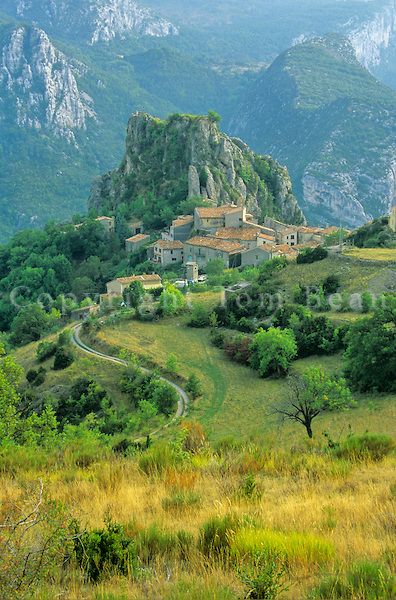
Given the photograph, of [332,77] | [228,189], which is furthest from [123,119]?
[228,189]

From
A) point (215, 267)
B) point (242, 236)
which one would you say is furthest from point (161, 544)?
point (242, 236)

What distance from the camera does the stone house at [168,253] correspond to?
64375 mm

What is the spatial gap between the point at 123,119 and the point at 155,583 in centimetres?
19470

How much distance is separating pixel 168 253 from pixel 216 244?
430 cm

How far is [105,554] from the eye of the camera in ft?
21.4

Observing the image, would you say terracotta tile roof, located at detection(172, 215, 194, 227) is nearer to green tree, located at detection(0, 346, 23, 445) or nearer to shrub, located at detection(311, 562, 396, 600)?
green tree, located at detection(0, 346, 23, 445)

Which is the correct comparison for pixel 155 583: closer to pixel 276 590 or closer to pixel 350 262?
pixel 276 590

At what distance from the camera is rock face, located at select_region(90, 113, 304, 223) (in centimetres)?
7781

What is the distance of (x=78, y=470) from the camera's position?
9.77 m

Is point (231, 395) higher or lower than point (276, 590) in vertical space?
lower

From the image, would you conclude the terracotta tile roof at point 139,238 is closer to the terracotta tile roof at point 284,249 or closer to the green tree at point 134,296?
the terracotta tile roof at point 284,249

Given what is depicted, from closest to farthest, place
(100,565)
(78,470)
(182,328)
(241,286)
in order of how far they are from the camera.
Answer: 1. (100,565)
2. (78,470)
3. (182,328)
4. (241,286)

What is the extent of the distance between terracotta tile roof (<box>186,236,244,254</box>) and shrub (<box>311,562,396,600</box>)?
55.8 meters

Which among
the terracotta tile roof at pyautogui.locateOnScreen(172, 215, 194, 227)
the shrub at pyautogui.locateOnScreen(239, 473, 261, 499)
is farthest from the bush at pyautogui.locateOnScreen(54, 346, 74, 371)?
the terracotta tile roof at pyautogui.locateOnScreen(172, 215, 194, 227)
